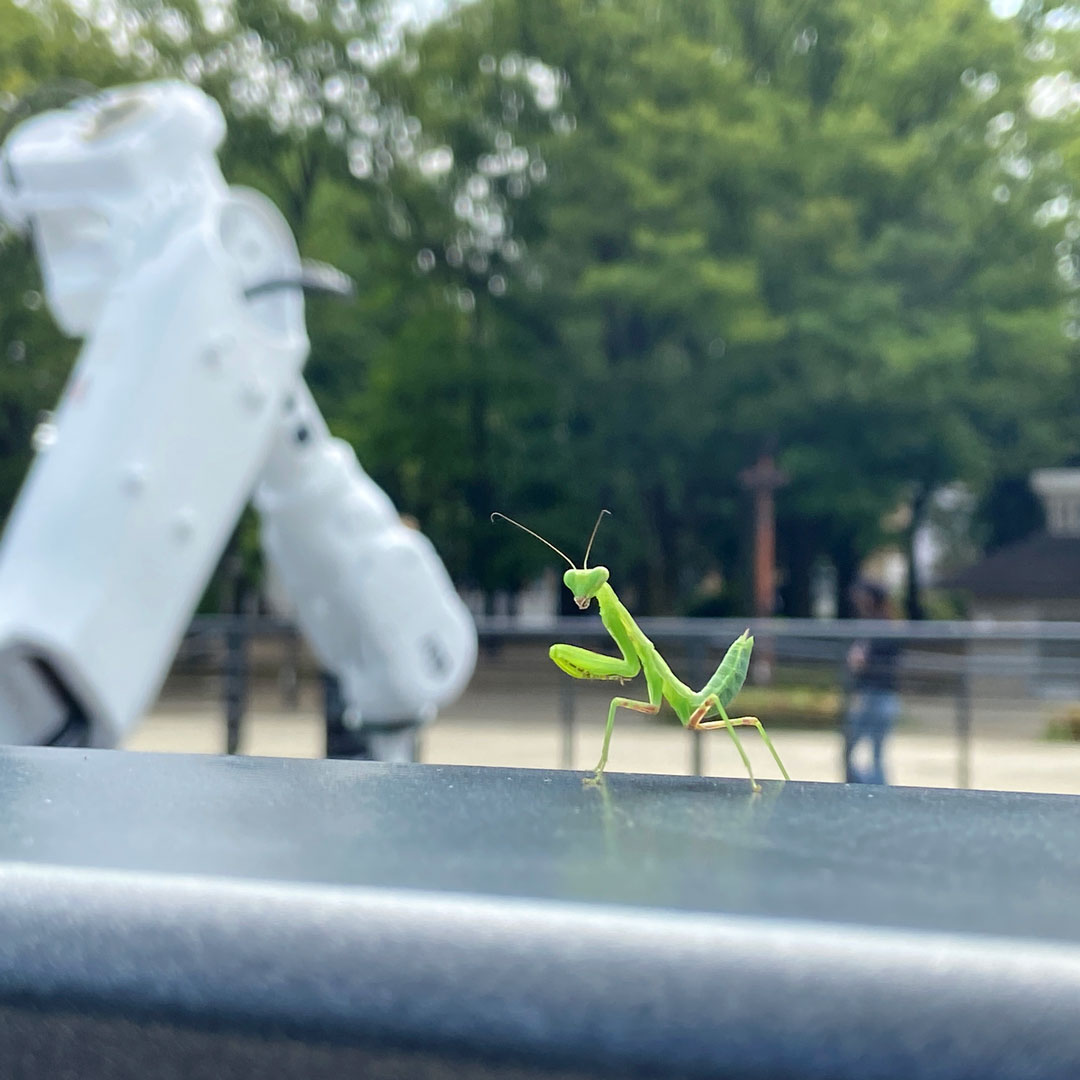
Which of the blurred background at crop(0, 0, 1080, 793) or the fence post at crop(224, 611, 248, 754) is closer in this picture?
the fence post at crop(224, 611, 248, 754)

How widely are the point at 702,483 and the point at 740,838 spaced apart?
69.5 feet

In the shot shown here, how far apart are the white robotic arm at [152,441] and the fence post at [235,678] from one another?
1804mm

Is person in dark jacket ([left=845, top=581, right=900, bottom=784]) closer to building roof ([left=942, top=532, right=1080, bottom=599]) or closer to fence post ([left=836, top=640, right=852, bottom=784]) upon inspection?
fence post ([left=836, top=640, right=852, bottom=784])

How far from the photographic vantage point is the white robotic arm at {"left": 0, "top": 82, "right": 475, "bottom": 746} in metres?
4.63

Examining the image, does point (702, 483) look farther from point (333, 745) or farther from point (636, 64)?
point (333, 745)

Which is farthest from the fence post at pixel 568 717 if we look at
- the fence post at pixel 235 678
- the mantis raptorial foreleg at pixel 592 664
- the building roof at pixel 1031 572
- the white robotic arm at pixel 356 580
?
the building roof at pixel 1031 572

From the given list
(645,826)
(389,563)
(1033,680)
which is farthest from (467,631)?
(645,826)

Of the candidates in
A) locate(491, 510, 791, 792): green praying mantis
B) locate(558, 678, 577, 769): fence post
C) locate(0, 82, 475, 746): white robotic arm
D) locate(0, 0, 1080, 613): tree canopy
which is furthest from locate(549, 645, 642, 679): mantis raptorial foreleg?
locate(0, 0, 1080, 613): tree canopy

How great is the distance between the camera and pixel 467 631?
6.68 m

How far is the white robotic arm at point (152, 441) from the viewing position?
4629 millimetres

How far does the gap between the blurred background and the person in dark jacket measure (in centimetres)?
965

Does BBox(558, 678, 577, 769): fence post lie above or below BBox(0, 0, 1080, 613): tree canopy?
below

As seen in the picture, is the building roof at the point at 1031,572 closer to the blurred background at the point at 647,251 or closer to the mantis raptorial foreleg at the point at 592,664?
the blurred background at the point at 647,251

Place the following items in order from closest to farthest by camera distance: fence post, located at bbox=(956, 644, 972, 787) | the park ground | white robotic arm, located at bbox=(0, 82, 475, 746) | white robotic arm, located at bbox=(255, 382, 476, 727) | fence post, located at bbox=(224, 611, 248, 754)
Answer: white robotic arm, located at bbox=(0, 82, 475, 746), white robotic arm, located at bbox=(255, 382, 476, 727), fence post, located at bbox=(224, 611, 248, 754), fence post, located at bbox=(956, 644, 972, 787), the park ground
